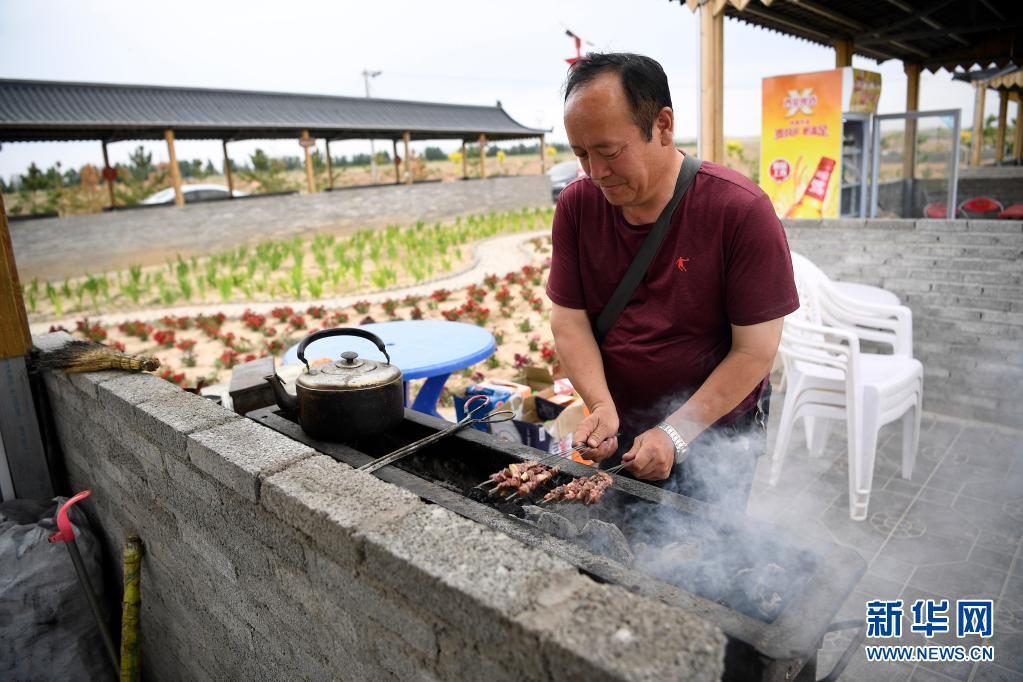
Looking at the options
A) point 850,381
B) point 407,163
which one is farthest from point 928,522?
point 407,163

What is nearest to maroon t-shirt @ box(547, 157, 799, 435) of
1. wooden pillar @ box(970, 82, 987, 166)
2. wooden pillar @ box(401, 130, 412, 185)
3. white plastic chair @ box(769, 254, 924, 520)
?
white plastic chair @ box(769, 254, 924, 520)

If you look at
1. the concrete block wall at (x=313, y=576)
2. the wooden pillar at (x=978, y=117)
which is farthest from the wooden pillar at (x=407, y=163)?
the concrete block wall at (x=313, y=576)

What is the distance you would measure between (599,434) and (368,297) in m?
9.00

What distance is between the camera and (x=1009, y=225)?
4738 millimetres

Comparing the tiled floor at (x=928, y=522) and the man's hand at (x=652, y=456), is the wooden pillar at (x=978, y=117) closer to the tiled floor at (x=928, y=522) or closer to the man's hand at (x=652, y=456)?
the tiled floor at (x=928, y=522)

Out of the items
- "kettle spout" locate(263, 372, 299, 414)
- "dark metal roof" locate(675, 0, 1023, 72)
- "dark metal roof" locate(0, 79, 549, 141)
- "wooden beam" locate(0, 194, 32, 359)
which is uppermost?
"dark metal roof" locate(0, 79, 549, 141)

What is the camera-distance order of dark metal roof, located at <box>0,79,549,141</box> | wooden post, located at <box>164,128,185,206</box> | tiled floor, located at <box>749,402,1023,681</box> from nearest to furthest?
tiled floor, located at <box>749,402,1023,681</box> < dark metal roof, located at <box>0,79,549,141</box> < wooden post, located at <box>164,128,185,206</box>

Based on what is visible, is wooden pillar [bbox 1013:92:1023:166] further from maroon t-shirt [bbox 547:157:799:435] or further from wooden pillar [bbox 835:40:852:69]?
maroon t-shirt [bbox 547:157:799:435]

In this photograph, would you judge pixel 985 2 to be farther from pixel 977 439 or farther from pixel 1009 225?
pixel 977 439

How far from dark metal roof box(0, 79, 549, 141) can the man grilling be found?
50.7ft

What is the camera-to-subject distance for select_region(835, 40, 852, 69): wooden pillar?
8.39 m

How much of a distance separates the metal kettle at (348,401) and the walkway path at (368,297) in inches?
302

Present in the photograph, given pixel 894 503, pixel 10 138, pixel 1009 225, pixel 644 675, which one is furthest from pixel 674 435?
pixel 10 138

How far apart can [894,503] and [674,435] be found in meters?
2.68
